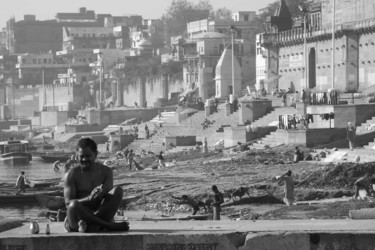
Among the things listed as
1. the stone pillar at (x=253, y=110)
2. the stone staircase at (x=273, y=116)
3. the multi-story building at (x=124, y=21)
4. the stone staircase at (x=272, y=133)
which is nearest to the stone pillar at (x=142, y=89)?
the stone pillar at (x=253, y=110)

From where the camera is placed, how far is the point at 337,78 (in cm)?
5544

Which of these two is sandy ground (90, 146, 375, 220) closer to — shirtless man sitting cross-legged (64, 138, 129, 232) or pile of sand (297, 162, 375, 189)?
pile of sand (297, 162, 375, 189)

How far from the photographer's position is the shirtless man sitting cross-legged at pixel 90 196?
1087cm

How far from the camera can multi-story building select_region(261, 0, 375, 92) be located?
176ft

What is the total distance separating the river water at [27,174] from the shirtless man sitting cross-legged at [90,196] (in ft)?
51.2

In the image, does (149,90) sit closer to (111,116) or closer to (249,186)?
(111,116)

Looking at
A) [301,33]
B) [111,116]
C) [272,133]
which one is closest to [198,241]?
[272,133]

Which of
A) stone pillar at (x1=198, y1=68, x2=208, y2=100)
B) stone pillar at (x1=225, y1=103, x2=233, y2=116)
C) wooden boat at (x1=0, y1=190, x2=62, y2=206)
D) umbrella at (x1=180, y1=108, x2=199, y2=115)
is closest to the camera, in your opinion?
wooden boat at (x1=0, y1=190, x2=62, y2=206)

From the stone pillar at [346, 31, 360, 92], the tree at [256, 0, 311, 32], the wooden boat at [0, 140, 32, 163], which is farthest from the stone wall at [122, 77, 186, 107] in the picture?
the stone pillar at [346, 31, 360, 92]

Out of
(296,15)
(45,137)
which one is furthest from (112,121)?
(296,15)

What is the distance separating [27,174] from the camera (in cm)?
4991

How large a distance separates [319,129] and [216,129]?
14.5 m

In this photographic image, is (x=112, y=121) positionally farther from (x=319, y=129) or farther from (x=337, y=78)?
(x=319, y=129)

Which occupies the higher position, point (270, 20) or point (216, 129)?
point (270, 20)
